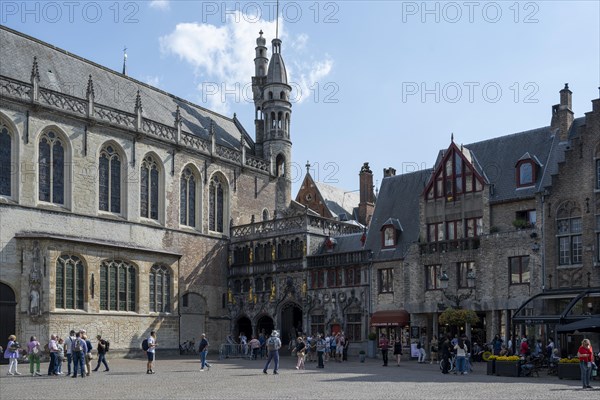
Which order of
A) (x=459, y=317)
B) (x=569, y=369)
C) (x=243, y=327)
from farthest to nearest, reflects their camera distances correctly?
1. (x=243, y=327)
2. (x=459, y=317)
3. (x=569, y=369)

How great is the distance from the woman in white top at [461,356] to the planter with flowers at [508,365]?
1474 mm

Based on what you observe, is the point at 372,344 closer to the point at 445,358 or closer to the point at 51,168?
the point at 445,358

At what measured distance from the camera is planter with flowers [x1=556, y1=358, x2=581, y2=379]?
27.0 m

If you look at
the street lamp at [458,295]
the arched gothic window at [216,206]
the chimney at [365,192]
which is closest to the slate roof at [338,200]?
the chimney at [365,192]

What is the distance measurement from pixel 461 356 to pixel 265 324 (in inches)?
940

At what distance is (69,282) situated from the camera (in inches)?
1710

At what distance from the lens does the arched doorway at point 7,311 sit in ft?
133

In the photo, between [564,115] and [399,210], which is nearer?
[564,115]

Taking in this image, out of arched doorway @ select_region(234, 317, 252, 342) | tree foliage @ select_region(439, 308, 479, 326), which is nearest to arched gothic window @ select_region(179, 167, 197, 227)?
arched doorway @ select_region(234, 317, 252, 342)

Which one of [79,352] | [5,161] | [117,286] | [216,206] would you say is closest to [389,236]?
[216,206]

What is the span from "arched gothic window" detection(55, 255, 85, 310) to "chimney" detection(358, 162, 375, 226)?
27973 mm

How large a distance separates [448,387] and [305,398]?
5.75 metres

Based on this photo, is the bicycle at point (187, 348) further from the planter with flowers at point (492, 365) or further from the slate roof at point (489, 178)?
the planter with flowers at point (492, 365)

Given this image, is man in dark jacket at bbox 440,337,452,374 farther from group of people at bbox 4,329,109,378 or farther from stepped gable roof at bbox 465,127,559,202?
group of people at bbox 4,329,109,378
